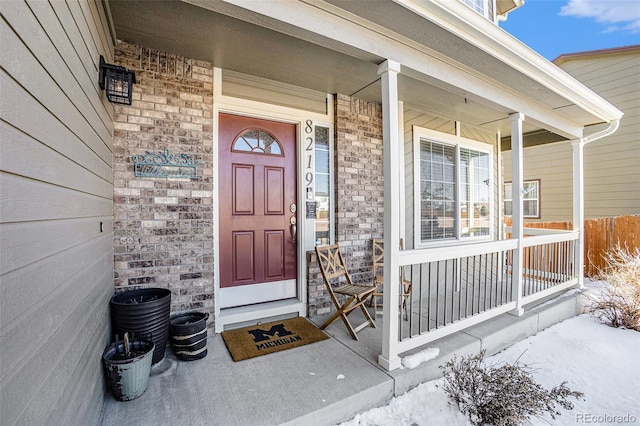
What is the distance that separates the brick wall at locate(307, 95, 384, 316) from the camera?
3.31 m

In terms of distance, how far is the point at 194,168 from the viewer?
263 cm

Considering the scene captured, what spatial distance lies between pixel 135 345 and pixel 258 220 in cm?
147

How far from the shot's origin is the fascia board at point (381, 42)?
1856mm

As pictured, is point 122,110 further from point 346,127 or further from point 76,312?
point 346,127

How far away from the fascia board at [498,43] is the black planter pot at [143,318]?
A: 2.66 metres

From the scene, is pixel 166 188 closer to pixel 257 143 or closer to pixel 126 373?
pixel 257 143

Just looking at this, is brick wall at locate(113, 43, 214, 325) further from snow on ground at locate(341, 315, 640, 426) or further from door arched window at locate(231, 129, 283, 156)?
snow on ground at locate(341, 315, 640, 426)

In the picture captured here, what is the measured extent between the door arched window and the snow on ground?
2.46 m

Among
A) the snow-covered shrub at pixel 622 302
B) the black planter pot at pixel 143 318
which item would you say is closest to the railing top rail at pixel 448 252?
the snow-covered shrub at pixel 622 302

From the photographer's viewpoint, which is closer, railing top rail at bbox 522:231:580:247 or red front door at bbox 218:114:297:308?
red front door at bbox 218:114:297:308

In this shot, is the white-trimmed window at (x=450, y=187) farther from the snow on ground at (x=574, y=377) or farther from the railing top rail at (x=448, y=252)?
the snow on ground at (x=574, y=377)

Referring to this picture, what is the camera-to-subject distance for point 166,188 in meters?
2.53

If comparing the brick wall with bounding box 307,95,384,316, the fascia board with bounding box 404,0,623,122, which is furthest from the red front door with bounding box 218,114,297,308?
the fascia board with bounding box 404,0,623,122

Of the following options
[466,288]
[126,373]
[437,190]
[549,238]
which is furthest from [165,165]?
[549,238]
